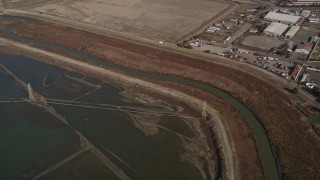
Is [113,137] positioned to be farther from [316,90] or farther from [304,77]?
[304,77]

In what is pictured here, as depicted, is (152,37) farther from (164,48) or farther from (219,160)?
(219,160)

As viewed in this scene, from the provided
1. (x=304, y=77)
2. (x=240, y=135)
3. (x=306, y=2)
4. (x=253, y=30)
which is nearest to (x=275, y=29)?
(x=253, y=30)

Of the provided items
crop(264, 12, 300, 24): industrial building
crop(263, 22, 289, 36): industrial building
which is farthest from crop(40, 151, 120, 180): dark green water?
crop(264, 12, 300, 24): industrial building

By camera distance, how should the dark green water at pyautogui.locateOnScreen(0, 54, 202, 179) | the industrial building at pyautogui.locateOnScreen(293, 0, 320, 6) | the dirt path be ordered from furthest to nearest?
the industrial building at pyautogui.locateOnScreen(293, 0, 320, 6), the dirt path, the dark green water at pyautogui.locateOnScreen(0, 54, 202, 179)

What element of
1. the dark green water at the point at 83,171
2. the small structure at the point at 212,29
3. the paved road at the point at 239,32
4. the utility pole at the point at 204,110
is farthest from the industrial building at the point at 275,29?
the dark green water at the point at 83,171

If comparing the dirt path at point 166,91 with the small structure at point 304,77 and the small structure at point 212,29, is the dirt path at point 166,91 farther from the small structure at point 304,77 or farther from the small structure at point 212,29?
the small structure at point 212,29

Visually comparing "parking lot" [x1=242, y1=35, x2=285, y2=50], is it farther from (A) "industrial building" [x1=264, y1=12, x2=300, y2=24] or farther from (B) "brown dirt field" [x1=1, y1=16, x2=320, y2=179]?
(B) "brown dirt field" [x1=1, y1=16, x2=320, y2=179]
